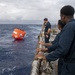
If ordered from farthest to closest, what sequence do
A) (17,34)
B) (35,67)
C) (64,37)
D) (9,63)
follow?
(17,34), (9,63), (35,67), (64,37)

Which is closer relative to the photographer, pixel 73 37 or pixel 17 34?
pixel 73 37

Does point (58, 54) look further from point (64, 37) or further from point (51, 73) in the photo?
point (51, 73)

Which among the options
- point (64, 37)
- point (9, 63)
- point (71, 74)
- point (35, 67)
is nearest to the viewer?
point (64, 37)

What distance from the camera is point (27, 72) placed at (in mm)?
17188

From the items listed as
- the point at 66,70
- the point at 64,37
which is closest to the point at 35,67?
the point at 66,70

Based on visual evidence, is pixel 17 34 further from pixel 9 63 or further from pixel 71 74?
pixel 71 74

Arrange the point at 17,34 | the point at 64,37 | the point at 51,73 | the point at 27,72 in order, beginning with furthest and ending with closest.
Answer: the point at 17,34 < the point at 27,72 < the point at 51,73 < the point at 64,37

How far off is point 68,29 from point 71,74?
872mm

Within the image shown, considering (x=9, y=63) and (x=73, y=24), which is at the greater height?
(x=73, y=24)

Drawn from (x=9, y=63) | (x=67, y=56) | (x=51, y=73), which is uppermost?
(x=67, y=56)

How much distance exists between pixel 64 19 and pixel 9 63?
55.4ft

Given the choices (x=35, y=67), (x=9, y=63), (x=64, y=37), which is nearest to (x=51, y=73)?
(x=35, y=67)

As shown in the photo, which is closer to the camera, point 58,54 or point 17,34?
point 58,54

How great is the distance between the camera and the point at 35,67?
19.6ft
